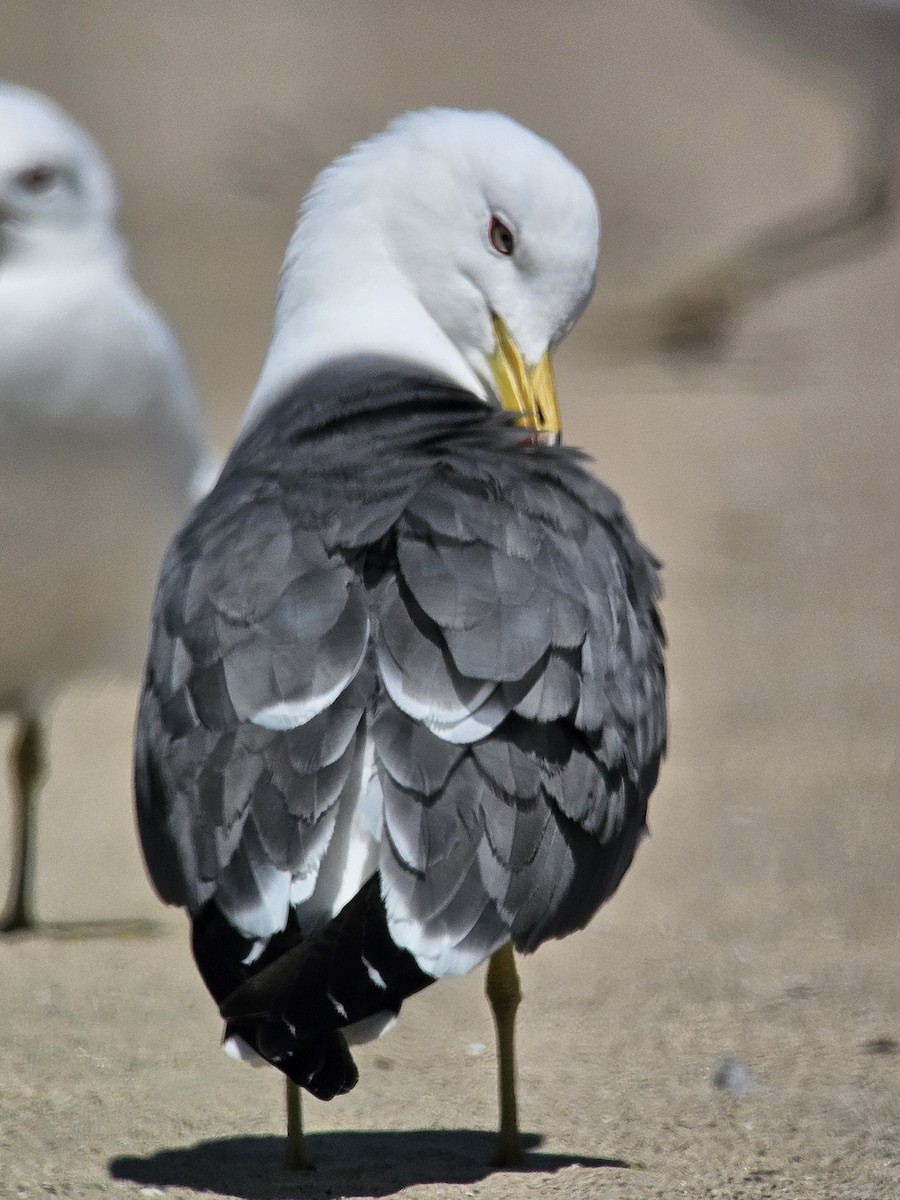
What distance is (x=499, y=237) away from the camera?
4.06 metres

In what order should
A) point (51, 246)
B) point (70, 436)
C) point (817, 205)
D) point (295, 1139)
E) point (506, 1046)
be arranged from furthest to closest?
point (817, 205) → point (51, 246) → point (70, 436) → point (506, 1046) → point (295, 1139)

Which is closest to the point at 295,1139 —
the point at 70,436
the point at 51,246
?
the point at 70,436

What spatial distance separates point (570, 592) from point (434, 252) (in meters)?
1.19

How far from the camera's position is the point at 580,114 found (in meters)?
16.1

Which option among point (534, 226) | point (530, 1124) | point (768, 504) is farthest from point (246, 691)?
point (768, 504)

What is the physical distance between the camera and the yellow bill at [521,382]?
3.97 metres

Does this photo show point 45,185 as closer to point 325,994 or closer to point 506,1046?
point 506,1046

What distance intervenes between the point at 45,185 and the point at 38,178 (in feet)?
0.09

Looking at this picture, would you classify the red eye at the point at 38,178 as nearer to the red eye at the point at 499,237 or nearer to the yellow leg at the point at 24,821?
the yellow leg at the point at 24,821

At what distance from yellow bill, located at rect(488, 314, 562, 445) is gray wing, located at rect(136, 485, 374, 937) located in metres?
0.88

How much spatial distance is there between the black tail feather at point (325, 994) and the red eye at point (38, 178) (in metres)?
2.96

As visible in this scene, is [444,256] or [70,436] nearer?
[444,256]

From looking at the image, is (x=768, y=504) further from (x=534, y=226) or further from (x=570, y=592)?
(x=570, y=592)

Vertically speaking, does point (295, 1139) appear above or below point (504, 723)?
below
